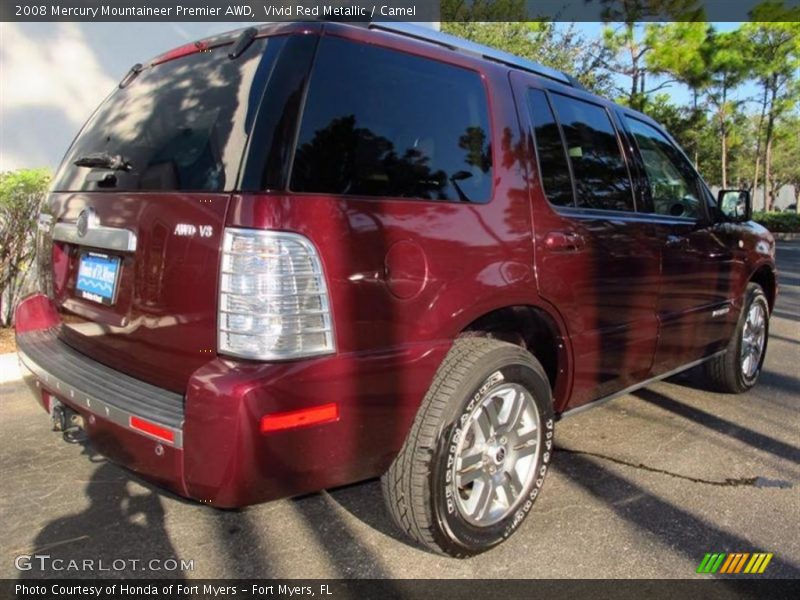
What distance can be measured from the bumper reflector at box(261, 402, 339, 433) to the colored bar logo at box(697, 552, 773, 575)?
166cm

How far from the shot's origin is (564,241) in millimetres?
2967

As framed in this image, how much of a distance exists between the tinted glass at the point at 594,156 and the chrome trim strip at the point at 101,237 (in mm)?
2049

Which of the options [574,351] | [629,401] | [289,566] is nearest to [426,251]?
[574,351]

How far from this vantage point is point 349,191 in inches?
86.4

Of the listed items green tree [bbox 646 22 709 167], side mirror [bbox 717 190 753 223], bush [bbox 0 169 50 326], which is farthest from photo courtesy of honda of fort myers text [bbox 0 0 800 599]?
green tree [bbox 646 22 709 167]

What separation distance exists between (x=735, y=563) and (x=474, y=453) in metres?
1.16

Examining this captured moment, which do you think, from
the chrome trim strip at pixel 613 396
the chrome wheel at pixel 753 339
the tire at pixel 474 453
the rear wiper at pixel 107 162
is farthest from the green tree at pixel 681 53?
the rear wiper at pixel 107 162

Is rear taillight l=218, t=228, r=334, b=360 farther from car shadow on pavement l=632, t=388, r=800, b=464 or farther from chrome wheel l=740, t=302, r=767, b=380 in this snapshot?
chrome wheel l=740, t=302, r=767, b=380

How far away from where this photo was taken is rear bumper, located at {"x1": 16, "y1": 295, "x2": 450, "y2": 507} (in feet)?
6.45

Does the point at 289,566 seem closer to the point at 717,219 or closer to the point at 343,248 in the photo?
the point at 343,248

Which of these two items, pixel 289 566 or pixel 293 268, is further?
pixel 289 566

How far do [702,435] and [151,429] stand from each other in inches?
132

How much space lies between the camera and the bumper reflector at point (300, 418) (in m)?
1.98

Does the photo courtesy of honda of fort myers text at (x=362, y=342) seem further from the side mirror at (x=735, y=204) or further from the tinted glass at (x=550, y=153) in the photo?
the side mirror at (x=735, y=204)
